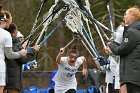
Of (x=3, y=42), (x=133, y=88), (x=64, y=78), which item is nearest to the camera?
(x=133, y=88)

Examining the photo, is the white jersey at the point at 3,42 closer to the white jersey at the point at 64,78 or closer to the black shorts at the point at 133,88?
the black shorts at the point at 133,88

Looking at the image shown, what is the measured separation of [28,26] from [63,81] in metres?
17.7

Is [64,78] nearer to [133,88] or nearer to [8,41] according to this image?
[8,41]

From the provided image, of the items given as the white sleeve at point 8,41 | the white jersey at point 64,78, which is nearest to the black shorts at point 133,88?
the white sleeve at point 8,41

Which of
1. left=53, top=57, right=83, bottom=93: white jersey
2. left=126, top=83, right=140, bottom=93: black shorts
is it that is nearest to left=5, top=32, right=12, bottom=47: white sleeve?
left=126, top=83, right=140, bottom=93: black shorts

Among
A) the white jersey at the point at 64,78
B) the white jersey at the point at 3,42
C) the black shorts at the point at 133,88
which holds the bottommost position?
the black shorts at the point at 133,88

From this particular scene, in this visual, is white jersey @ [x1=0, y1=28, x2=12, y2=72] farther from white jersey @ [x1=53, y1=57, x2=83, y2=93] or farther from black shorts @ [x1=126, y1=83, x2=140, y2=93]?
white jersey @ [x1=53, y1=57, x2=83, y2=93]

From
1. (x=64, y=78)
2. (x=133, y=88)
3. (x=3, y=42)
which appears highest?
(x=3, y=42)

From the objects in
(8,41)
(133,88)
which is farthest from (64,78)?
(133,88)

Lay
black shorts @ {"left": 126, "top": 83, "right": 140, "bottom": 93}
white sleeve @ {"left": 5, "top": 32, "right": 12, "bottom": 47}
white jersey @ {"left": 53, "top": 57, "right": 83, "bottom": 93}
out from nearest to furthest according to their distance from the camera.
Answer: black shorts @ {"left": 126, "top": 83, "right": 140, "bottom": 93}, white sleeve @ {"left": 5, "top": 32, "right": 12, "bottom": 47}, white jersey @ {"left": 53, "top": 57, "right": 83, "bottom": 93}

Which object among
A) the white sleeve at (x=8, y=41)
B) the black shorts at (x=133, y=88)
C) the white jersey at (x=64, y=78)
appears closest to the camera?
the black shorts at (x=133, y=88)

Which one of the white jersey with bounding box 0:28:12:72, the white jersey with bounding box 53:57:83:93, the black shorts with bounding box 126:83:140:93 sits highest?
the white jersey with bounding box 0:28:12:72

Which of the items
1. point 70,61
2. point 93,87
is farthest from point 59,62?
point 93,87

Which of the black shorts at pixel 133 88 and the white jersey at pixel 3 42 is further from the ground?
the white jersey at pixel 3 42
